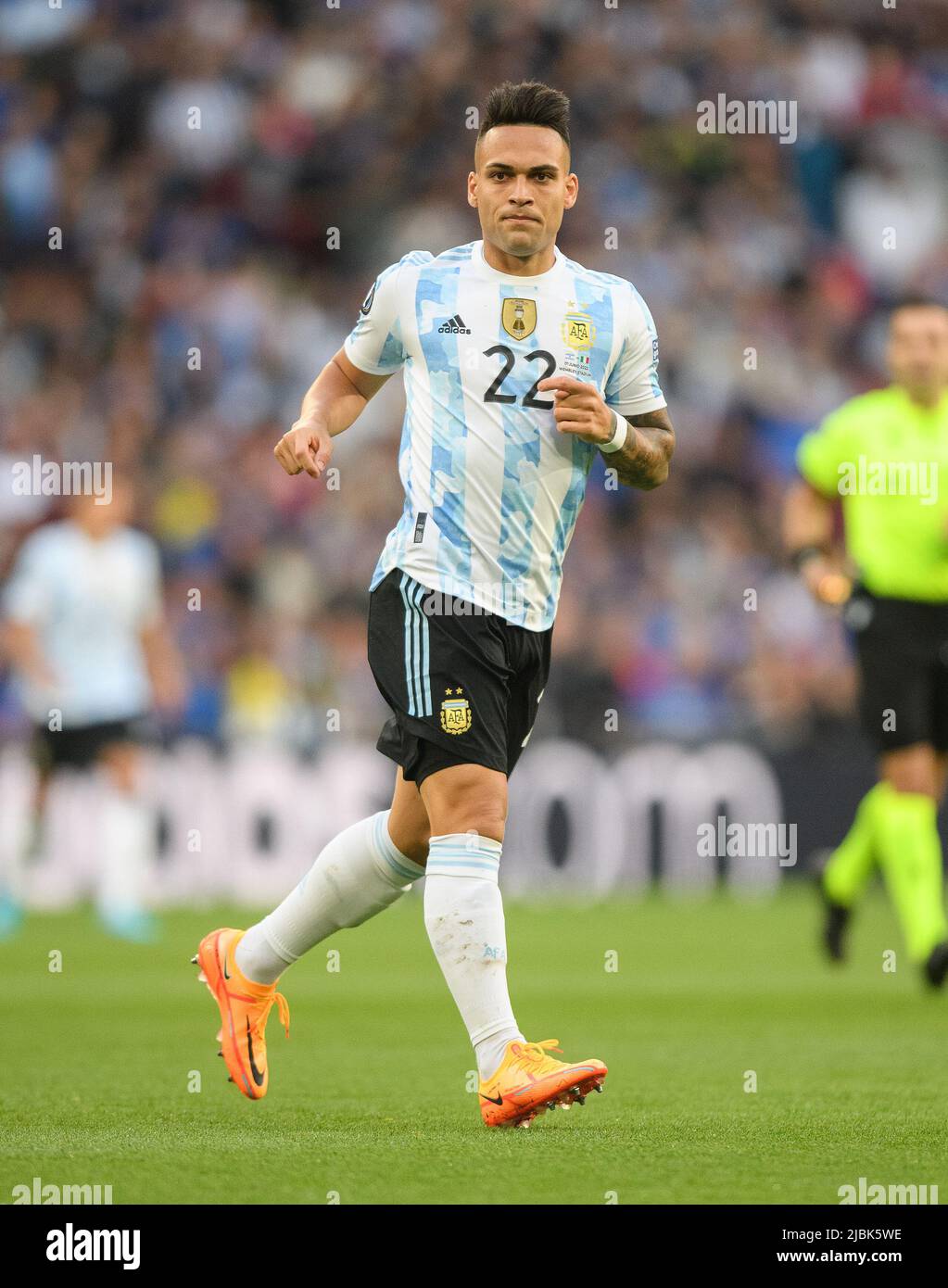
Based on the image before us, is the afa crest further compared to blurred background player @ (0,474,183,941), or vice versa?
blurred background player @ (0,474,183,941)

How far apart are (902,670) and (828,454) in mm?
932

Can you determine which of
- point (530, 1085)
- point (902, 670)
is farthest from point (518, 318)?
point (902, 670)

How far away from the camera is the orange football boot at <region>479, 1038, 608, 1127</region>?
14.6 ft

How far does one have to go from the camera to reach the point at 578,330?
5020 millimetres

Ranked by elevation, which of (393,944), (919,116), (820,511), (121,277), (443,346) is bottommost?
(393,944)

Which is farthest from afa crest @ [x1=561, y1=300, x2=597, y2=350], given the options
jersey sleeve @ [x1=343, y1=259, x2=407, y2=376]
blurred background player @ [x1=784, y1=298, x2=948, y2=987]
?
blurred background player @ [x1=784, y1=298, x2=948, y2=987]

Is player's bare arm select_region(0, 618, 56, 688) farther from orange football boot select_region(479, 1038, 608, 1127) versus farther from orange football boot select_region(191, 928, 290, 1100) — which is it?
orange football boot select_region(479, 1038, 608, 1127)

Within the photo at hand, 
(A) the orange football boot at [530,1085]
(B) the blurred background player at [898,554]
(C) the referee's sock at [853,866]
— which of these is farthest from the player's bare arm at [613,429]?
(C) the referee's sock at [853,866]

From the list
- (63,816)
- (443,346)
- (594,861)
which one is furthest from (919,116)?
(443,346)

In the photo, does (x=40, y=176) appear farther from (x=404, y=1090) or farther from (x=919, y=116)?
(x=404, y=1090)

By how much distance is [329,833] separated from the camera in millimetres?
13812

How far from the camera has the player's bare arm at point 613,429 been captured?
473cm

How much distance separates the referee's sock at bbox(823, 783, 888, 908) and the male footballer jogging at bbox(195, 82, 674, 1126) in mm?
3699

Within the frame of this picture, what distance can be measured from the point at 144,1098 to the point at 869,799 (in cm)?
396
